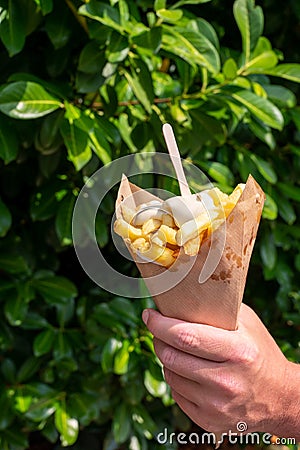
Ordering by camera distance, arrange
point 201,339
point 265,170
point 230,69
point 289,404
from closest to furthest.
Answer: point 201,339 < point 289,404 < point 230,69 < point 265,170

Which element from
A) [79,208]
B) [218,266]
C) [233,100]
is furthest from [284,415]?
[233,100]

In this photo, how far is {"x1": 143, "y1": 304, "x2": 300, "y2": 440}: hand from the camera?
0.98 m

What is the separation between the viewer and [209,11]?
2.02 metres

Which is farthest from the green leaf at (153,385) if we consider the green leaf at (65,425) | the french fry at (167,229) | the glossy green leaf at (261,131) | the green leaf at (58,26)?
the french fry at (167,229)

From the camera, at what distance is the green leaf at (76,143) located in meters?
1.40

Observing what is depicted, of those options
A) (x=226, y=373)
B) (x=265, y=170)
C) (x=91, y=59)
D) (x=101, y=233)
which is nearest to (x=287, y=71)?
(x=265, y=170)

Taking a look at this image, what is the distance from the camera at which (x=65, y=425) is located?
1865 mm

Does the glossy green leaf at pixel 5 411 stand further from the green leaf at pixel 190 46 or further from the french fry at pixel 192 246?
the french fry at pixel 192 246

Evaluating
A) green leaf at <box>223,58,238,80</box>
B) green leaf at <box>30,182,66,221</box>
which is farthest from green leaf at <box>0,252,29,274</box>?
green leaf at <box>223,58,238,80</box>

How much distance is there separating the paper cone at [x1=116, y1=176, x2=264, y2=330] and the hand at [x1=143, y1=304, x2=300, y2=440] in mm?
23

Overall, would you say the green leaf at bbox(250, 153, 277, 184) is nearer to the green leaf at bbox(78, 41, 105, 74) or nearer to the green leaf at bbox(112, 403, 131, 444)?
the green leaf at bbox(78, 41, 105, 74)

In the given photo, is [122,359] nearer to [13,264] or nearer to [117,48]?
[13,264]

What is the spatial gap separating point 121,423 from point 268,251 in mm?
673

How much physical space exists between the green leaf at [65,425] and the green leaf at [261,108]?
3.18 ft
